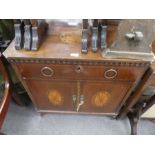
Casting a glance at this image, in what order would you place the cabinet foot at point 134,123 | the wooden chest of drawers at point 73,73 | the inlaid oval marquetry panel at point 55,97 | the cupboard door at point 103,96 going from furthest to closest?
the cabinet foot at point 134,123 → the inlaid oval marquetry panel at point 55,97 → the cupboard door at point 103,96 → the wooden chest of drawers at point 73,73

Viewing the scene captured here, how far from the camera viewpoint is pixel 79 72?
0.87 m

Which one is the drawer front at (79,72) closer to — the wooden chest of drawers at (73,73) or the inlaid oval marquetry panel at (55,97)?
the wooden chest of drawers at (73,73)

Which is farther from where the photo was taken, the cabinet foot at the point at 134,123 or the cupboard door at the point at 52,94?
the cabinet foot at the point at 134,123

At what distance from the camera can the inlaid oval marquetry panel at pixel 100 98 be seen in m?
1.07

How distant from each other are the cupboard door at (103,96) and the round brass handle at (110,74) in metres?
0.06

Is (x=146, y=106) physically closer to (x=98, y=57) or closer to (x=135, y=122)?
(x=135, y=122)

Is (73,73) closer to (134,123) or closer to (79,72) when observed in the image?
(79,72)

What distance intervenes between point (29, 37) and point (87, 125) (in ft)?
2.90

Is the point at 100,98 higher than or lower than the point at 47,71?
lower

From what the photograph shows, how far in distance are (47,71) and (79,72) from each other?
169 millimetres

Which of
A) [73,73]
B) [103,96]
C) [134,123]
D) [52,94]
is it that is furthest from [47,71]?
[134,123]

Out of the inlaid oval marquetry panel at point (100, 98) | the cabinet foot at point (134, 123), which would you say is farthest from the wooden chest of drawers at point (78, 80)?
the cabinet foot at point (134, 123)

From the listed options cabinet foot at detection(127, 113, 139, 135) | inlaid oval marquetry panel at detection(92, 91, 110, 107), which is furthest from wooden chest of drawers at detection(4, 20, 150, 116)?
cabinet foot at detection(127, 113, 139, 135)
